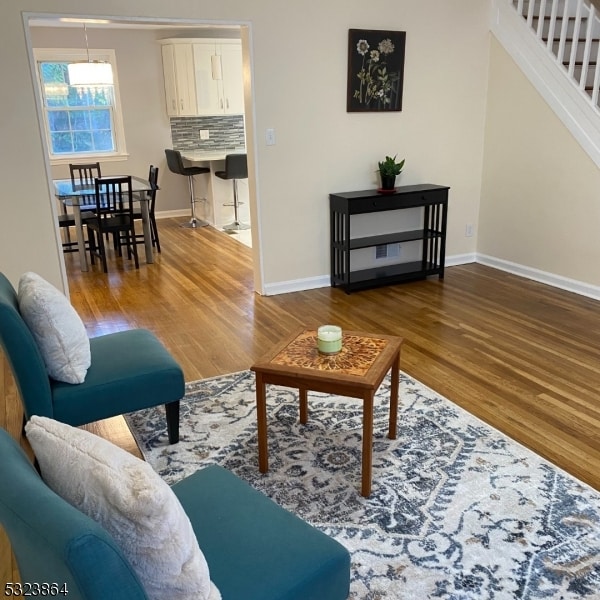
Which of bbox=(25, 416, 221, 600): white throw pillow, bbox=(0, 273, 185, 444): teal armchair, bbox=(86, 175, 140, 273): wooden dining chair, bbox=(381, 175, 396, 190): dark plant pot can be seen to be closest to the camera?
bbox=(25, 416, 221, 600): white throw pillow

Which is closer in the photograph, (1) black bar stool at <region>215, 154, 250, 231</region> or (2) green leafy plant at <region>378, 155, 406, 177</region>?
(2) green leafy plant at <region>378, 155, 406, 177</region>

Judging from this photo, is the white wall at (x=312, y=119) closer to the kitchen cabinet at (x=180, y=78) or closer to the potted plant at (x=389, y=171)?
the potted plant at (x=389, y=171)

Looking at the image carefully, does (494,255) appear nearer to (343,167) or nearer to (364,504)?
(343,167)

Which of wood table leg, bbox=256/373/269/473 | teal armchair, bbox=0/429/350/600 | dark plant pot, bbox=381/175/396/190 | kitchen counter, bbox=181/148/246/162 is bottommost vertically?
wood table leg, bbox=256/373/269/473

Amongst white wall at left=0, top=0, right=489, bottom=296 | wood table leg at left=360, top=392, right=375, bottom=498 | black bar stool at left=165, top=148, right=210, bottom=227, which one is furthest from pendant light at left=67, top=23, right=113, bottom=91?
wood table leg at left=360, top=392, right=375, bottom=498

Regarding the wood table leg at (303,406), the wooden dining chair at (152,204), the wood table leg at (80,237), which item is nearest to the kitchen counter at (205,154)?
the wooden dining chair at (152,204)

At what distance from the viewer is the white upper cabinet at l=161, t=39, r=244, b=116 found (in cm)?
759

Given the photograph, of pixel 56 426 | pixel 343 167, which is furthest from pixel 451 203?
pixel 56 426

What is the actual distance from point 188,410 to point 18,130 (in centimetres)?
234

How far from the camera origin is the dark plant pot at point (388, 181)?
16.0ft

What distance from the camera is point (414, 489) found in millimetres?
2316

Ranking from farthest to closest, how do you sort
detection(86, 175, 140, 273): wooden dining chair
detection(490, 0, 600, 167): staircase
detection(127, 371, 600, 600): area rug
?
detection(86, 175, 140, 273): wooden dining chair, detection(490, 0, 600, 167): staircase, detection(127, 371, 600, 600): area rug

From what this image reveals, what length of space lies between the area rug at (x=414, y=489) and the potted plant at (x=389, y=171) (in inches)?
88.6

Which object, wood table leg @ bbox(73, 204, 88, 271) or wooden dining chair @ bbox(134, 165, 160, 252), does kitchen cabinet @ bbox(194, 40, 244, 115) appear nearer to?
wooden dining chair @ bbox(134, 165, 160, 252)
